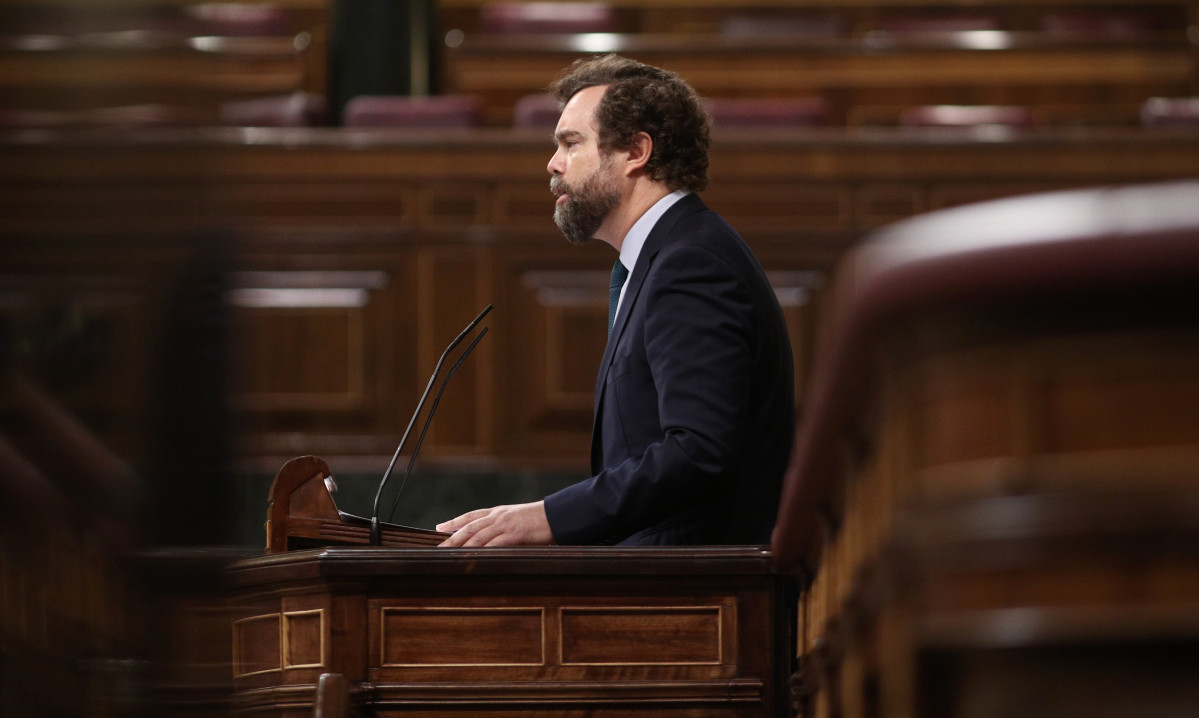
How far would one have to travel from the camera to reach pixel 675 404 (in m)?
1.31

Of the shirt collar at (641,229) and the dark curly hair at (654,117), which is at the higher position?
the dark curly hair at (654,117)

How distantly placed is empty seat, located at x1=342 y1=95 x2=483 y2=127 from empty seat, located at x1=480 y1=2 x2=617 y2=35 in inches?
37.3

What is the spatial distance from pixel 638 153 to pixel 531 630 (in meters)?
0.62

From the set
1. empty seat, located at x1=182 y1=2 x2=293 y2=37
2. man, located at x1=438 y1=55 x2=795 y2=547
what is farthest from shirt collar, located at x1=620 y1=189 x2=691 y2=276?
empty seat, located at x1=182 y1=2 x2=293 y2=37

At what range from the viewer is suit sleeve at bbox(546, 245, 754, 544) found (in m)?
1.29

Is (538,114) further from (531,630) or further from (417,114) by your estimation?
(531,630)

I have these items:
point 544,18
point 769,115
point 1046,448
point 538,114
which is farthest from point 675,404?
point 544,18

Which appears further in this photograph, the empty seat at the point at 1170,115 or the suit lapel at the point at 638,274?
the empty seat at the point at 1170,115

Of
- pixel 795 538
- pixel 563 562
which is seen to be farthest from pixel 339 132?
pixel 795 538

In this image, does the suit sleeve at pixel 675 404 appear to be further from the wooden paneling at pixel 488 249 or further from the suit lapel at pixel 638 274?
the wooden paneling at pixel 488 249

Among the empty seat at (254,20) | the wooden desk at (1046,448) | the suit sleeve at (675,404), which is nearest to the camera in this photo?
the wooden desk at (1046,448)

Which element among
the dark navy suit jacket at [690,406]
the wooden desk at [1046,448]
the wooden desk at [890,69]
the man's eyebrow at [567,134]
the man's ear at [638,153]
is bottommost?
the dark navy suit jacket at [690,406]

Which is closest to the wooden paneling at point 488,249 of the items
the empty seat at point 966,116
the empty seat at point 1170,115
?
the empty seat at point 1170,115

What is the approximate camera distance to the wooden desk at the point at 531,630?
1149mm
